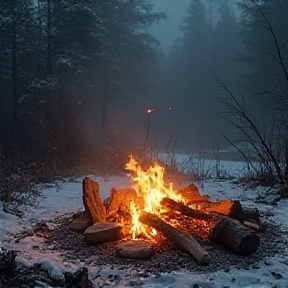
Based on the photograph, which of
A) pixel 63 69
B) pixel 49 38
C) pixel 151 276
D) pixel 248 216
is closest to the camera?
pixel 151 276

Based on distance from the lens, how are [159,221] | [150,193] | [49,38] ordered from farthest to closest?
[49,38] → [150,193] → [159,221]

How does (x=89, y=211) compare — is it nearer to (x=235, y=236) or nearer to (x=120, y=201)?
(x=120, y=201)

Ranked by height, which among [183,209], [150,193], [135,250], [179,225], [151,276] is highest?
[150,193]

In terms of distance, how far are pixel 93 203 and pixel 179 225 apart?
128 centimetres

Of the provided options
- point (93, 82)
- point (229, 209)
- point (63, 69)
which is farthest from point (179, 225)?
point (93, 82)

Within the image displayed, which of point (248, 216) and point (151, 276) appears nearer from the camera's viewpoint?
point (151, 276)

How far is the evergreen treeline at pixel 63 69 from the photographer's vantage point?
15023 mm

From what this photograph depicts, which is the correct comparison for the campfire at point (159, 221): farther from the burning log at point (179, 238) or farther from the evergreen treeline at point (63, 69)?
the evergreen treeline at point (63, 69)

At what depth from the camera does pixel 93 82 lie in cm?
2503

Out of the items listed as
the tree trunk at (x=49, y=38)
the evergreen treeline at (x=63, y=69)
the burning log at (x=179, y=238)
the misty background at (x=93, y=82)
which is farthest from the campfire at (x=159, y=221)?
the tree trunk at (x=49, y=38)

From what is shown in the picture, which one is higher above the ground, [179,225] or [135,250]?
[179,225]

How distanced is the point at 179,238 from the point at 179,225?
0.64 metres

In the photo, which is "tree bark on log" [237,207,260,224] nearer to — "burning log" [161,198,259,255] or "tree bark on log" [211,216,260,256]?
"burning log" [161,198,259,255]

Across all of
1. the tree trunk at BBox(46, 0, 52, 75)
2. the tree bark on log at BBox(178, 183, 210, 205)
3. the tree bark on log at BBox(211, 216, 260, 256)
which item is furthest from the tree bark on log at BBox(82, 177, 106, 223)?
the tree trunk at BBox(46, 0, 52, 75)
